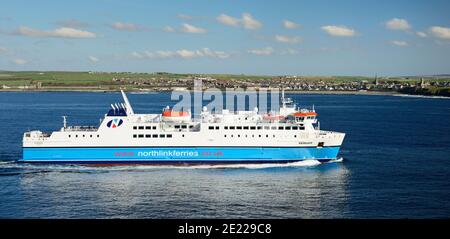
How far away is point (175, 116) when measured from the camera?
33.3 metres

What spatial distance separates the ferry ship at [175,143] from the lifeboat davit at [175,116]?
1.67 feet

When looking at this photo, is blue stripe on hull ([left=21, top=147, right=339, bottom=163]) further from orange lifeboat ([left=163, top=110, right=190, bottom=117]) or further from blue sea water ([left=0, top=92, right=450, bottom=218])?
orange lifeboat ([left=163, top=110, right=190, bottom=117])

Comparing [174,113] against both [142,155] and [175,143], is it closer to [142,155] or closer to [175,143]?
[175,143]

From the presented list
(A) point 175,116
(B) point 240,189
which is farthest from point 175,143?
(B) point 240,189

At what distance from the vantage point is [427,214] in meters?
21.1

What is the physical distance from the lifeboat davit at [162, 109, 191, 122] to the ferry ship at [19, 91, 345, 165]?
0.51 meters

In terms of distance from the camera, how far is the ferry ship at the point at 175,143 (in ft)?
105

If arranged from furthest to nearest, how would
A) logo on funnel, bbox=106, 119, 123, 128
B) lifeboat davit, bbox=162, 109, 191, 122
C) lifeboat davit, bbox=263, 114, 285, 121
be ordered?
lifeboat davit, bbox=263, 114, 285, 121
lifeboat davit, bbox=162, 109, 191, 122
logo on funnel, bbox=106, 119, 123, 128

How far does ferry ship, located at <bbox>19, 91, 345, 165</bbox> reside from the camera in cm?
3194

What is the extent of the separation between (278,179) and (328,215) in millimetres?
7337

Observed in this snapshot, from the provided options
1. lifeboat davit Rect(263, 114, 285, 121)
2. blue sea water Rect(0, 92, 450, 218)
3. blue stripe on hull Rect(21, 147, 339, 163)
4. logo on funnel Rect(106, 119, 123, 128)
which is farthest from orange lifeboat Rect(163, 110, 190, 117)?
lifeboat davit Rect(263, 114, 285, 121)
